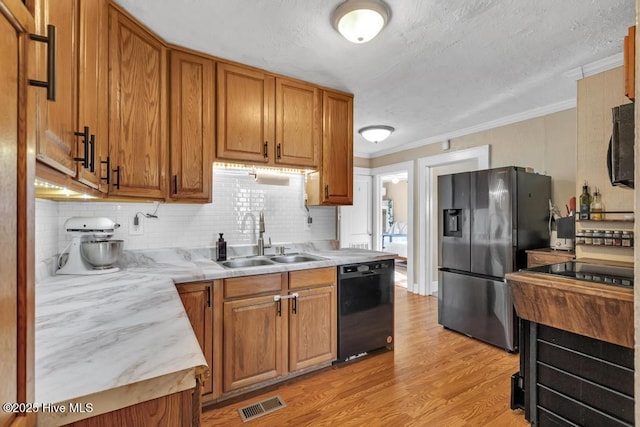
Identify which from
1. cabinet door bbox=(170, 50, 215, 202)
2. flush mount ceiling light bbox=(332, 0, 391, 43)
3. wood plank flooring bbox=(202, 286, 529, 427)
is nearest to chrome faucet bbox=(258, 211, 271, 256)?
cabinet door bbox=(170, 50, 215, 202)

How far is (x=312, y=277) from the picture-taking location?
237 cm

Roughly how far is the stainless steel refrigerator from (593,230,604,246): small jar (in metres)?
0.55

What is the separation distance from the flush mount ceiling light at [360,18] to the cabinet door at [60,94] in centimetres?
120

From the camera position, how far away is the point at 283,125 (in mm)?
2566

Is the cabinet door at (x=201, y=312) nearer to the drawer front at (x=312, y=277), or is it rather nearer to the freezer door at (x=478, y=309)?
the drawer front at (x=312, y=277)

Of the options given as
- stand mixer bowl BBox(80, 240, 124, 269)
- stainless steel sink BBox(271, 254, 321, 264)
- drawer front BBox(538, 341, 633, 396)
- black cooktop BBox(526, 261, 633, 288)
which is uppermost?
stand mixer bowl BBox(80, 240, 124, 269)

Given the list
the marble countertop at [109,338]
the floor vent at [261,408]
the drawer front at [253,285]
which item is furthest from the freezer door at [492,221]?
the marble countertop at [109,338]

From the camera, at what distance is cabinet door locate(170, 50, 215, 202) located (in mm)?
2131

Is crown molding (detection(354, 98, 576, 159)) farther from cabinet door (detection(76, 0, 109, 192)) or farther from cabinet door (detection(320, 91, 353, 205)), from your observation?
cabinet door (detection(76, 0, 109, 192))

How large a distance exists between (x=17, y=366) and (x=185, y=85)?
206 cm

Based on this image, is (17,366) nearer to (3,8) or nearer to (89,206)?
(3,8)

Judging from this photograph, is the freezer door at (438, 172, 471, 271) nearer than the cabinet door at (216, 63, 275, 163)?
No

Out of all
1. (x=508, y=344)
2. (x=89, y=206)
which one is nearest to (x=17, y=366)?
(x=89, y=206)

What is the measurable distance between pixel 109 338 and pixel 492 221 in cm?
304
